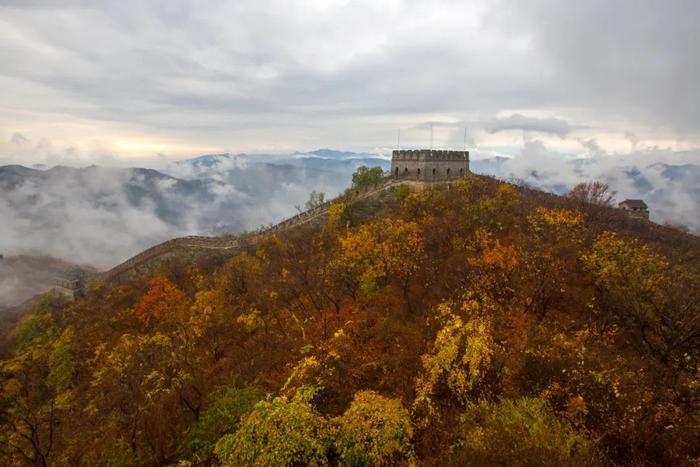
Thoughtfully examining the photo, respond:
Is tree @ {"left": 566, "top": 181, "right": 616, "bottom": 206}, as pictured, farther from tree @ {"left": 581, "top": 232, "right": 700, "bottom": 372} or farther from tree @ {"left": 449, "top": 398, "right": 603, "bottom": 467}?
tree @ {"left": 449, "top": 398, "right": 603, "bottom": 467}

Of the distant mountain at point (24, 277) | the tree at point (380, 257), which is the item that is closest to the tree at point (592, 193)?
the tree at point (380, 257)

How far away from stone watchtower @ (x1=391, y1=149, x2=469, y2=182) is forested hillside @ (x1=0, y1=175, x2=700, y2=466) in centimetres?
1950

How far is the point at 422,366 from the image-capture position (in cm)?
1716

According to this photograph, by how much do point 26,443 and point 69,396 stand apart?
9967 millimetres

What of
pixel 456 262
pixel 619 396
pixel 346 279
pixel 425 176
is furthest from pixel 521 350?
pixel 425 176

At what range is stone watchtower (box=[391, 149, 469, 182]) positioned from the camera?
54062 mm

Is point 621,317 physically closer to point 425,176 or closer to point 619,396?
point 619,396

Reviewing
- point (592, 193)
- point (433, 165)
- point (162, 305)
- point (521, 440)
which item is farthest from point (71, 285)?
point (592, 193)

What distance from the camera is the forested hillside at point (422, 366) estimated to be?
1193cm

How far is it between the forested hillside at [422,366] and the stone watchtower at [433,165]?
19.5m

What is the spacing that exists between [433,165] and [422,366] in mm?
40510

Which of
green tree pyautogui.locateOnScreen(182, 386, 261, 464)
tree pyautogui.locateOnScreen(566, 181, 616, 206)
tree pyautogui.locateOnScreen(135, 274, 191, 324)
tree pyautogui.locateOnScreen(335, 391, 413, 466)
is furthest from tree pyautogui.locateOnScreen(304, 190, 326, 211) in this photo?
tree pyautogui.locateOnScreen(335, 391, 413, 466)

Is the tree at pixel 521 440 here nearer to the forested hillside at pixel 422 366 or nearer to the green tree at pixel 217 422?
the forested hillside at pixel 422 366

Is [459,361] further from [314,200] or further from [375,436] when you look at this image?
[314,200]
